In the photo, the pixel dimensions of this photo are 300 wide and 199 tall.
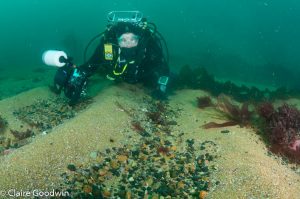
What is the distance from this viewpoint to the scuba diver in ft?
26.8

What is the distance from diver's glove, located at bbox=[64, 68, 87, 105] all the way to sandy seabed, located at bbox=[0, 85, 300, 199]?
37.5 inches

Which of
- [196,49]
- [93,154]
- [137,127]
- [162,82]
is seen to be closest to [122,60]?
[162,82]

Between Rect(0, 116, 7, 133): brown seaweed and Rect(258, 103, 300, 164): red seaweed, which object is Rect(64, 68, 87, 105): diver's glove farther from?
Rect(258, 103, 300, 164): red seaweed

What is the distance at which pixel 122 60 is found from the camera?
8656 millimetres

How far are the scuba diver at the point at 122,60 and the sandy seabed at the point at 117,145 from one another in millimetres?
1220

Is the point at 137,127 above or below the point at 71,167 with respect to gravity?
below

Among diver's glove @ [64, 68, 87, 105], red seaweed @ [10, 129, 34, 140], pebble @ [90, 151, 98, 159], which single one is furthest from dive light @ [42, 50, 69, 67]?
pebble @ [90, 151, 98, 159]

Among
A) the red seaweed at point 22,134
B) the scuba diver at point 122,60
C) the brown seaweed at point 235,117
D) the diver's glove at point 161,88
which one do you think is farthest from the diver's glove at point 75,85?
the brown seaweed at point 235,117

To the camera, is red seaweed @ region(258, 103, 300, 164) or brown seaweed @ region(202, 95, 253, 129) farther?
brown seaweed @ region(202, 95, 253, 129)

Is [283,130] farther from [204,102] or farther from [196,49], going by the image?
[196,49]

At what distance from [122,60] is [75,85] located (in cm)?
143

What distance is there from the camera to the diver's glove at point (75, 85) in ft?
26.8

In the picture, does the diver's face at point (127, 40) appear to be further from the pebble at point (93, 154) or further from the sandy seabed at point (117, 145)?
the pebble at point (93, 154)

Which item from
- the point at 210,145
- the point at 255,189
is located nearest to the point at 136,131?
the point at 210,145
